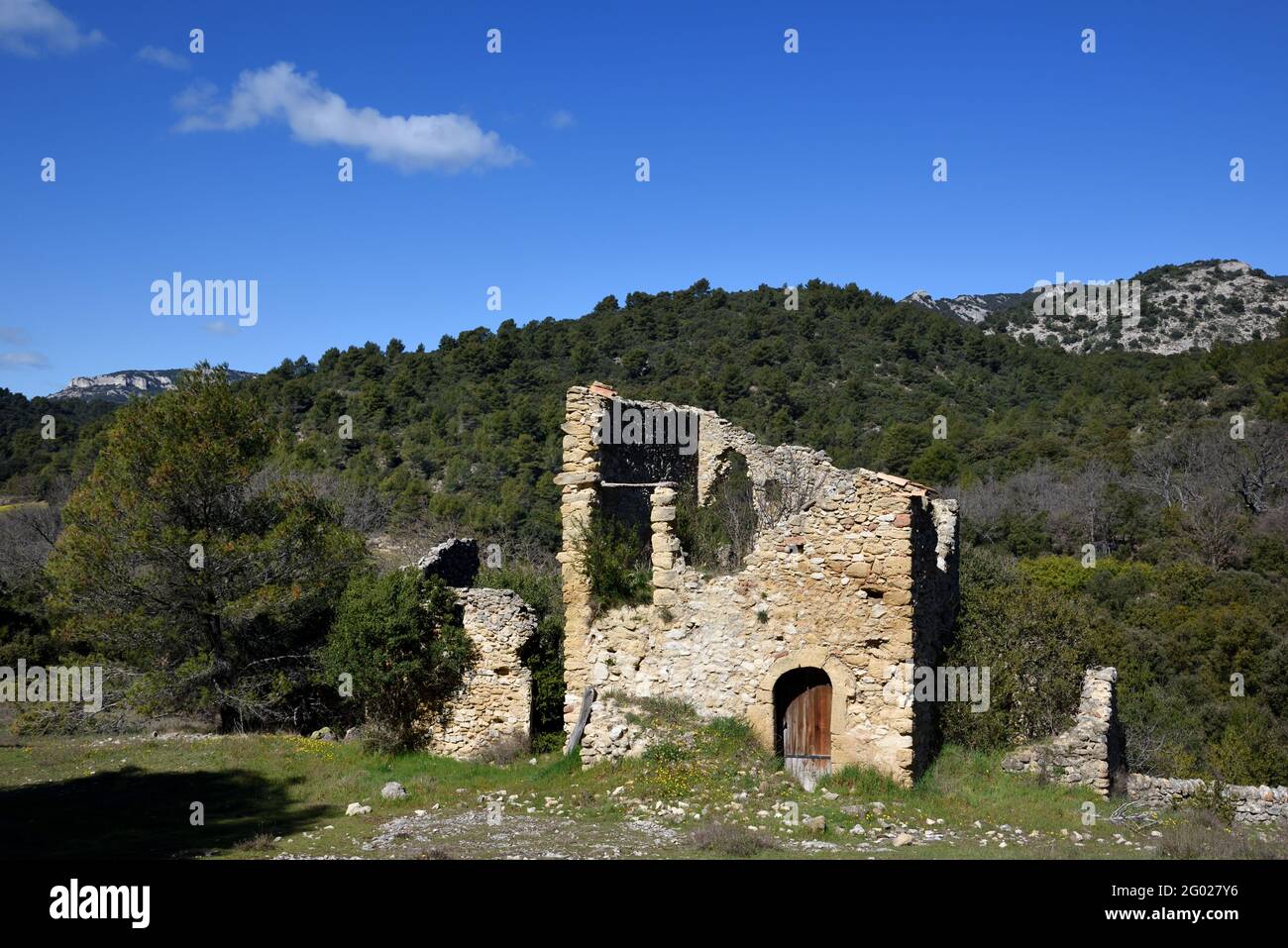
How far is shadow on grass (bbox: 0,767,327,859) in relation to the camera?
10.7 meters

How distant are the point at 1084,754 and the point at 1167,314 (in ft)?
250

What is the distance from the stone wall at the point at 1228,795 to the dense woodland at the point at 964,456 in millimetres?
1440

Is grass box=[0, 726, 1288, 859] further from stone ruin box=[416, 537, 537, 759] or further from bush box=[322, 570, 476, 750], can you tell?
bush box=[322, 570, 476, 750]

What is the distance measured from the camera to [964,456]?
1820 inches

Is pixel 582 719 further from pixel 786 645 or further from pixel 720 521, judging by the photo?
pixel 720 521

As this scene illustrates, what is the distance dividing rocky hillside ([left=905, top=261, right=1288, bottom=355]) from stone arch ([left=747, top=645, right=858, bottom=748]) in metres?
65.5

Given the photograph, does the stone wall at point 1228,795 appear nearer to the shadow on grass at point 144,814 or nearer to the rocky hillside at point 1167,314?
the shadow on grass at point 144,814

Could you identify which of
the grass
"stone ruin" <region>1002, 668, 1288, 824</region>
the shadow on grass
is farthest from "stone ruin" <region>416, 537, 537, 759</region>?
"stone ruin" <region>1002, 668, 1288, 824</region>

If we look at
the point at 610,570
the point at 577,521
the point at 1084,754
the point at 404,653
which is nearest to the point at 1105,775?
the point at 1084,754

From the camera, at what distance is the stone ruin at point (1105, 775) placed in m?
11.9

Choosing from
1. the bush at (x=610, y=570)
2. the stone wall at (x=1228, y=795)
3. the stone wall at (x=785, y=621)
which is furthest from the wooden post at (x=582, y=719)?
the stone wall at (x=1228, y=795)

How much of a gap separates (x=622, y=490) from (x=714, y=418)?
2862mm

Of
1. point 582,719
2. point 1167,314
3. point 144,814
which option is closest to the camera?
point 144,814
